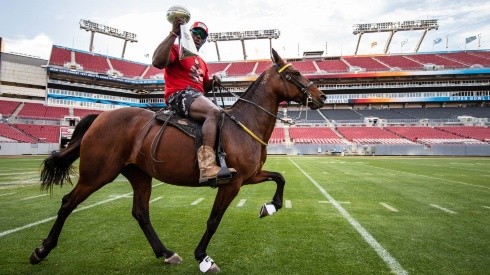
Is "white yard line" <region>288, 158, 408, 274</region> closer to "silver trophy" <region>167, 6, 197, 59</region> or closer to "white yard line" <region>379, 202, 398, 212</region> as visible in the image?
"white yard line" <region>379, 202, 398, 212</region>

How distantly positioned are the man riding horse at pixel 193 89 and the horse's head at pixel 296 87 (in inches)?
38.6

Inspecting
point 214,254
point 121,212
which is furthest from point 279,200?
point 121,212

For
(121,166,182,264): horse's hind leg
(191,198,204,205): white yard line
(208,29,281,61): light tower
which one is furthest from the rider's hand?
(208,29,281,61): light tower

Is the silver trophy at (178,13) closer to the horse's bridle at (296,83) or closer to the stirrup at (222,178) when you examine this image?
the horse's bridle at (296,83)

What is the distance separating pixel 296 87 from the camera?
4.64m

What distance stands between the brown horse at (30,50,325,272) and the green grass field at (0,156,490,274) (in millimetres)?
552

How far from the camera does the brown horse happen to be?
4145mm

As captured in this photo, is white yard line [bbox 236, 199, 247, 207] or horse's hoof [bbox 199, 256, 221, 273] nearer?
horse's hoof [bbox 199, 256, 221, 273]

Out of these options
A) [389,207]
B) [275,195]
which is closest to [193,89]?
[275,195]

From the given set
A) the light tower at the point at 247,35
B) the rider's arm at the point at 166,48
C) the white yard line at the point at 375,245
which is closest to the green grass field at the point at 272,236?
→ the white yard line at the point at 375,245

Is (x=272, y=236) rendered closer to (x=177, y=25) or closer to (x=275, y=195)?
(x=275, y=195)

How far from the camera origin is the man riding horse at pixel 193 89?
399cm

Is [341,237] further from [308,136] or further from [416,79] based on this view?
[416,79]

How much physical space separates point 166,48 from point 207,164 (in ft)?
5.24
